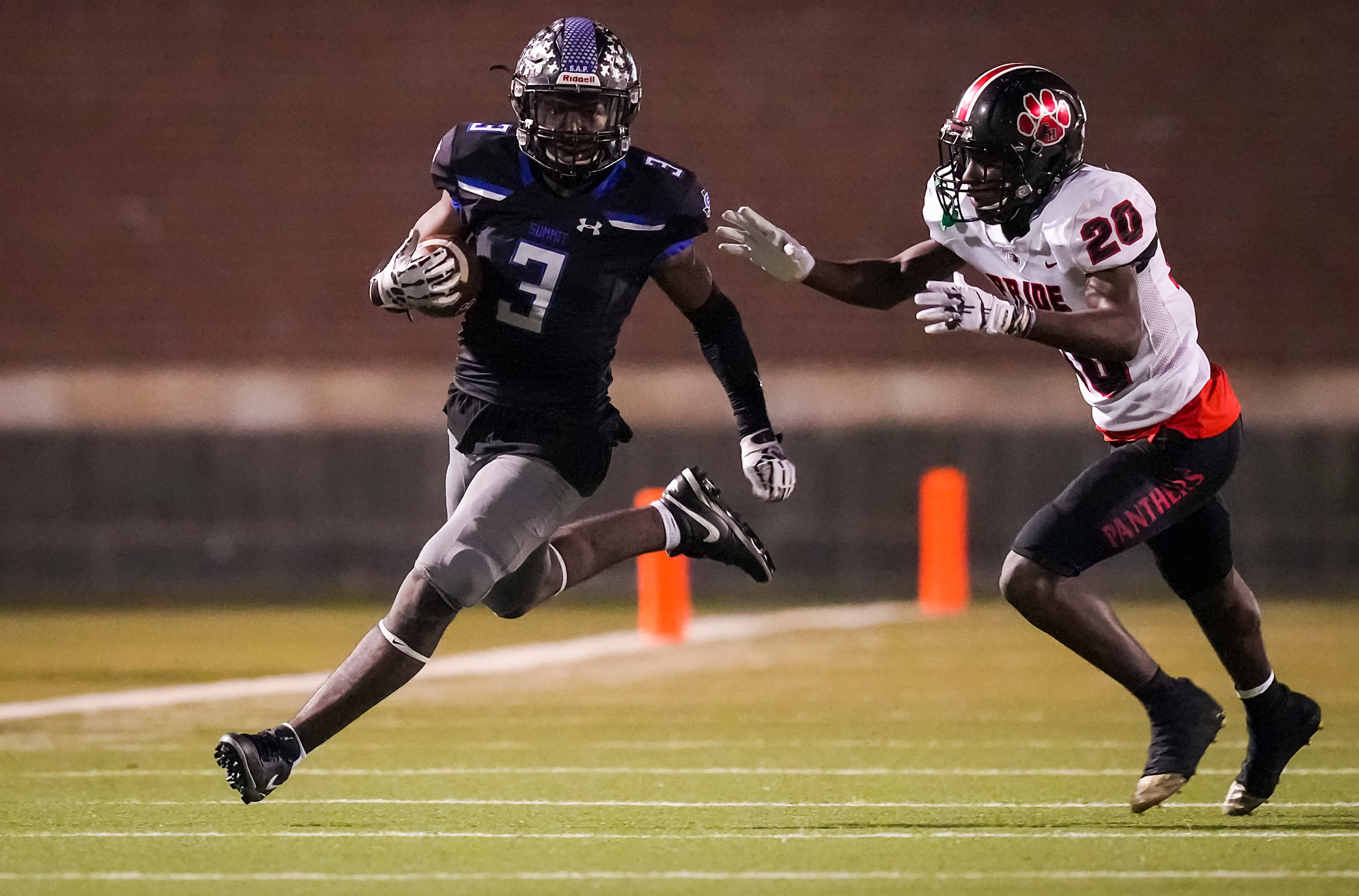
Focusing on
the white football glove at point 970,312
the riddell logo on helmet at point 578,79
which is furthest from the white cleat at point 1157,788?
the riddell logo on helmet at point 578,79

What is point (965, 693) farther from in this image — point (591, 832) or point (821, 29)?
point (821, 29)

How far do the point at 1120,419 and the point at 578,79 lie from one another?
1.58m

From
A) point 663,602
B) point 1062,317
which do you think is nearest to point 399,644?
point 1062,317

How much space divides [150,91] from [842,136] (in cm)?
495

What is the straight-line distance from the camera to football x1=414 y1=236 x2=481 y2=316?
4289mm

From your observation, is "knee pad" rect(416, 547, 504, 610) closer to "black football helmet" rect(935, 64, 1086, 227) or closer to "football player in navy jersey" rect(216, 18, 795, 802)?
"football player in navy jersey" rect(216, 18, 795, 802)

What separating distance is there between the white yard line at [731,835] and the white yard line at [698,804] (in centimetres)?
35

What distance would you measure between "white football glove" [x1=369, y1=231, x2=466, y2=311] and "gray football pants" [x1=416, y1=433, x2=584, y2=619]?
47 cm

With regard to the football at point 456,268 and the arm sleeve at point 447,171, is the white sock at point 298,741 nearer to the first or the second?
the football at point 456,268

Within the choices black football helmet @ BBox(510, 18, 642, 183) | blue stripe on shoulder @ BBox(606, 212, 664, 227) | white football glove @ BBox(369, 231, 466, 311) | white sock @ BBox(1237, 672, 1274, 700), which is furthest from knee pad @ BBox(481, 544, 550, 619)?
white sock @ BBox(1237, 672, 1274, 700)

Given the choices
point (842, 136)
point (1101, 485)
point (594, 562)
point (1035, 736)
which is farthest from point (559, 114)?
point (842, 136)

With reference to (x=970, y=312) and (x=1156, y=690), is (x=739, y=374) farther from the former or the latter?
(x=1156, y=690)

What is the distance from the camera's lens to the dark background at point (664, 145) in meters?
13.1

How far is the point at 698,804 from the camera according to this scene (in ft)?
15.3
